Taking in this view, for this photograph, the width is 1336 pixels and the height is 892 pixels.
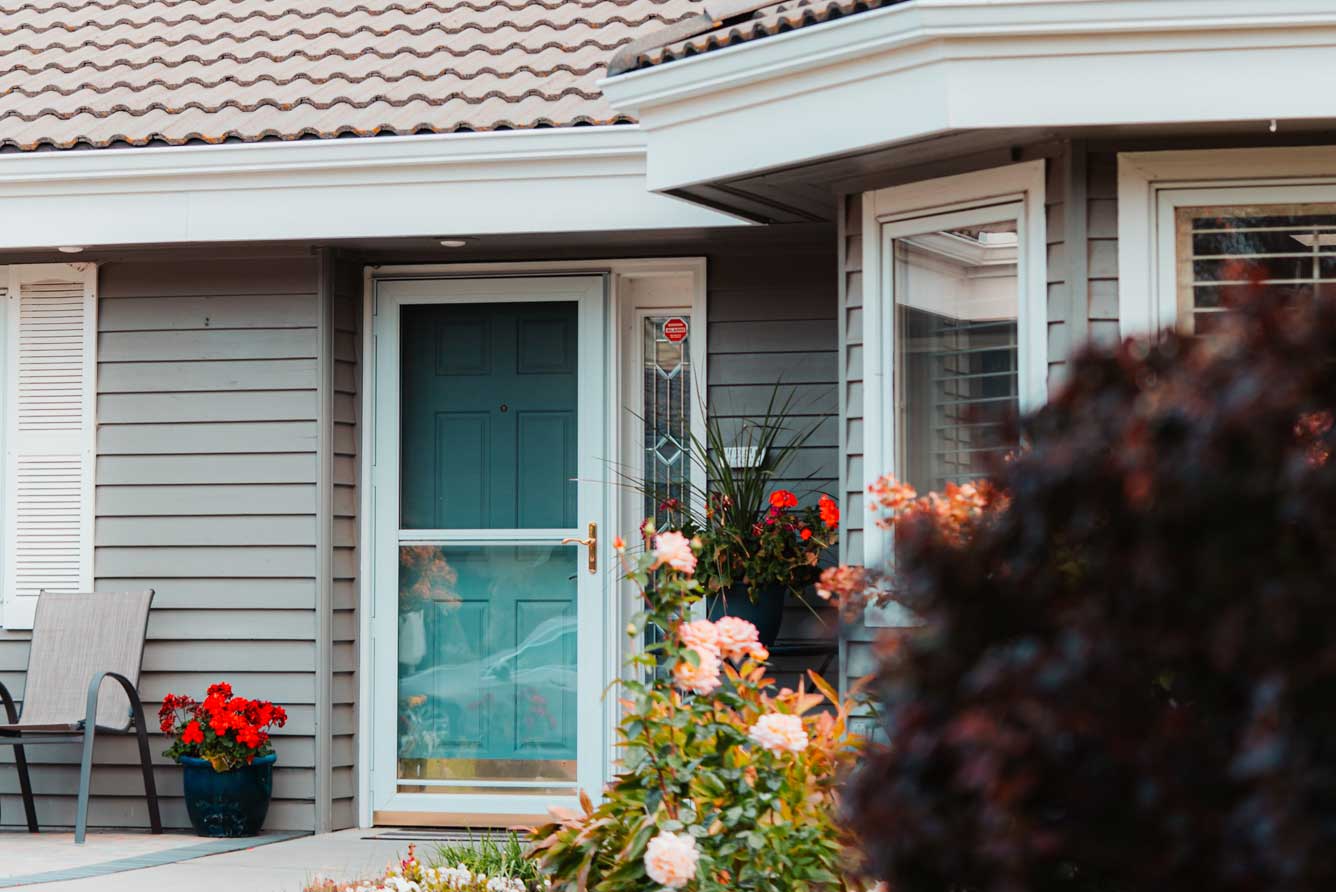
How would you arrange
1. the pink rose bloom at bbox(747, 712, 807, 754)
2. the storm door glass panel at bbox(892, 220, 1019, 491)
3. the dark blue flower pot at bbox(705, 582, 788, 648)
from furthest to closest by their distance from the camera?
the dark blue flower pot at bbox(705, 582, 788, 648), the storm door glass panel at bbox(892, 220, 1019, 491), the pink rose bloom at bbox(747, 712, 807, 754)

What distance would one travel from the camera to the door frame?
6.30m

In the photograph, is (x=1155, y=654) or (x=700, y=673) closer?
(x=1155, y=654)

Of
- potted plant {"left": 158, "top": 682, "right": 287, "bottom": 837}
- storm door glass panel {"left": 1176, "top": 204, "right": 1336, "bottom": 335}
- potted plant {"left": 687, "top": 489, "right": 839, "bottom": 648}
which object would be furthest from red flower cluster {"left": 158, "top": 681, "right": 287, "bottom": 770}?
storm door glass panel {"left": 1176, "top": 204, "right": 1336, "bottom": 335}

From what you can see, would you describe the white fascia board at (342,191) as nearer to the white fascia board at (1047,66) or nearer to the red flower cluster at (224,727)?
the white fascia board at (1047,66)

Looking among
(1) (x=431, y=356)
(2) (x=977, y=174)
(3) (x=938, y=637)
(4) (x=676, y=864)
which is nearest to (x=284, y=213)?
(1) (x=431, y=356)

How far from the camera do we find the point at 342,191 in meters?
5.90

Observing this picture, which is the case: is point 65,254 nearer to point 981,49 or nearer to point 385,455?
point 385,455

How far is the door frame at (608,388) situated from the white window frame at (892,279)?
140 cm

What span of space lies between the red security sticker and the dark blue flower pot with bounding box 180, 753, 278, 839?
7.19ft

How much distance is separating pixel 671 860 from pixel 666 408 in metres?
3.33

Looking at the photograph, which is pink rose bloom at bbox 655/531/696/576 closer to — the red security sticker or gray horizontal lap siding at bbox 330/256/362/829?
the red security sticker

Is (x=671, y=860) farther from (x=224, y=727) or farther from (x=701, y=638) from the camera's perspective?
(x=224, y=727)

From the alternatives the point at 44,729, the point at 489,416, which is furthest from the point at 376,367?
the point at 44,729

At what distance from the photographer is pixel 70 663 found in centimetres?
625
